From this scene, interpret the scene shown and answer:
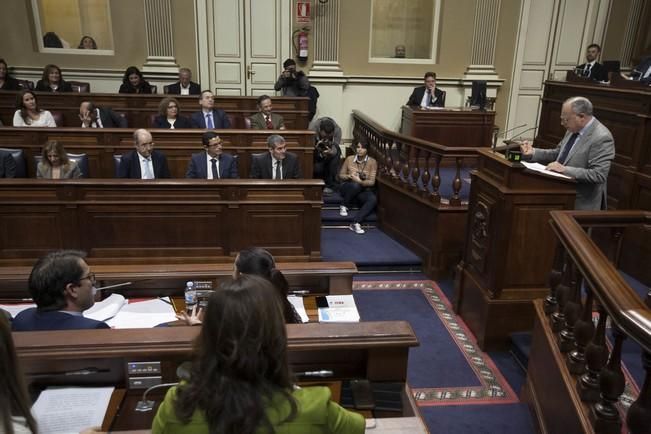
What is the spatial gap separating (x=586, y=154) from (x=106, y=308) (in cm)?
274

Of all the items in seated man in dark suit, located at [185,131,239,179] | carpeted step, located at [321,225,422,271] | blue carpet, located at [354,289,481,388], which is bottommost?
blue carpet, located at [354,289,481,388]

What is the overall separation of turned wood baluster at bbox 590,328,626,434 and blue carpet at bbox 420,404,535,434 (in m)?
0.88

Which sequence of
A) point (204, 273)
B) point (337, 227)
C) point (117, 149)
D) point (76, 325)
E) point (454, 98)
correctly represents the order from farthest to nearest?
1. point (454, 98)
2. point (337, 227)
3. point (117, 149)
4. point (204, 273)
5. point (76, 325)

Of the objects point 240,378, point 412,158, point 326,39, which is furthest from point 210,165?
point 326,39

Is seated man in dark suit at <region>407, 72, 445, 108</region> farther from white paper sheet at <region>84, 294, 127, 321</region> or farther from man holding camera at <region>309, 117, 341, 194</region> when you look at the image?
white paper sheet at <region>84, 294, 127, 321</region>

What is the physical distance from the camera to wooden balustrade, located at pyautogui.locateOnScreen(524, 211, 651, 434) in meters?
1.68

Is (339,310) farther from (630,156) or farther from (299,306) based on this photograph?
(630,156)

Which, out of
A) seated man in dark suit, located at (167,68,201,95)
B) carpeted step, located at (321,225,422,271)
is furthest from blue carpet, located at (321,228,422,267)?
seated man in dark suit, located at (167,68,201,95)

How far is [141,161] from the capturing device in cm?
464

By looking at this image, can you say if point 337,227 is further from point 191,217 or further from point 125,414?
point 125,414

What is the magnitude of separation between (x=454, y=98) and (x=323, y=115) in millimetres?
2141

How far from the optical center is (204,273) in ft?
8.71

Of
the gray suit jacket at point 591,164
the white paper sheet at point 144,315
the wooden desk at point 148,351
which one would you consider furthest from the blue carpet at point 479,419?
the white paper sheet at point 144,315

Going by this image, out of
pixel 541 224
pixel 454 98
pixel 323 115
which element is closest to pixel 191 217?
pixel 541 224
